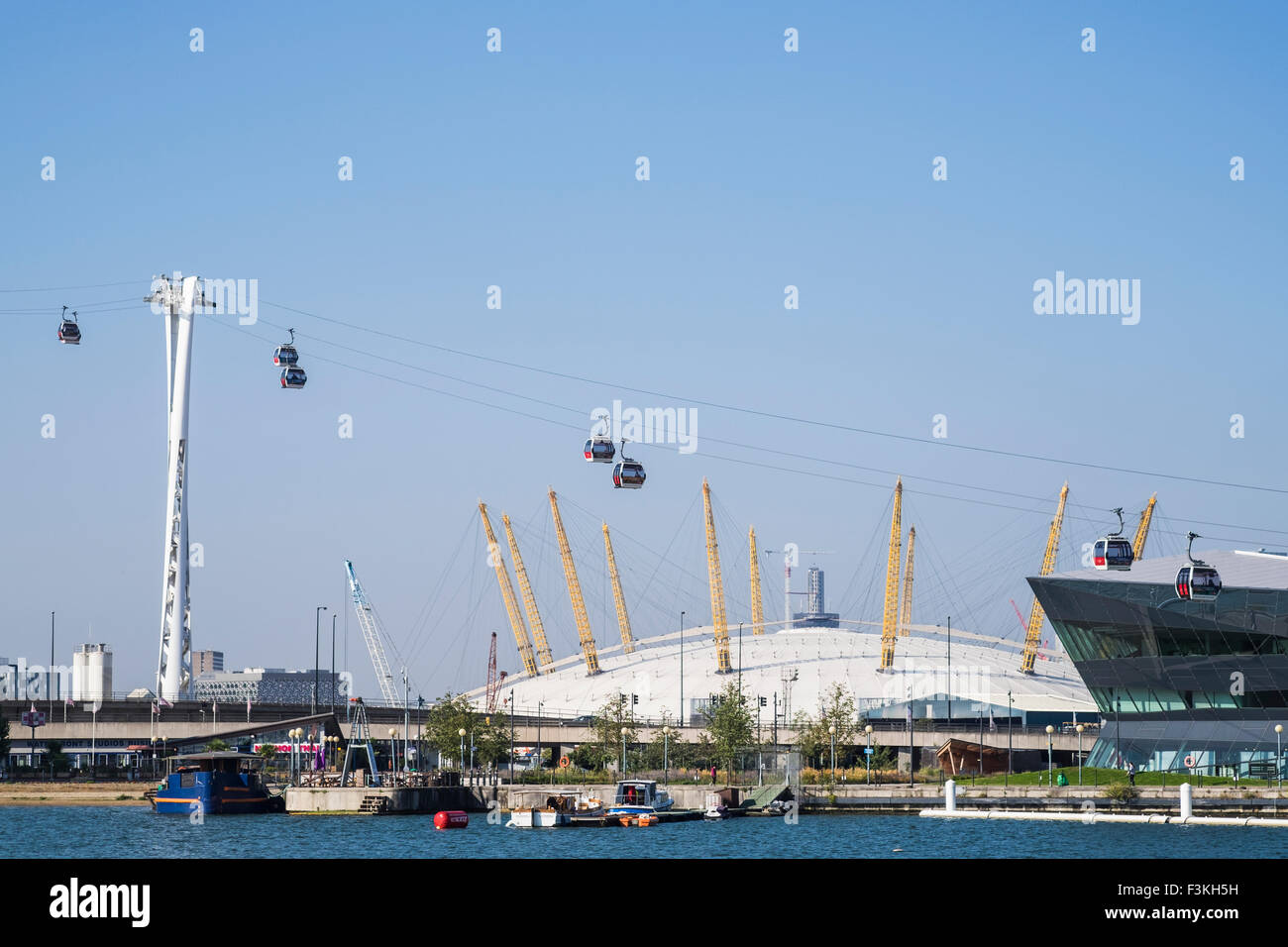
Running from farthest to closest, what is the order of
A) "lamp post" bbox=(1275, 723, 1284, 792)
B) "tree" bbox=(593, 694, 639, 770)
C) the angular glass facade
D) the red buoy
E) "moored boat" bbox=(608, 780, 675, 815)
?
"tree" bbox=(593, 694, 639, 770), the angular glass facade, "lamp post" bbox=(1275, 723, 1284, 792), "moored boat" bbox=(608, 780, 675, 815), the red buoy

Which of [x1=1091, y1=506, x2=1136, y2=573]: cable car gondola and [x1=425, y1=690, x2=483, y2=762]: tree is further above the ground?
[x1=1091, y1=506, x2=1136, y2=573]: cable car gondola

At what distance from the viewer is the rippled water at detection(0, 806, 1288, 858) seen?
238 feet

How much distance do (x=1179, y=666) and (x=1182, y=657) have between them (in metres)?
0.77

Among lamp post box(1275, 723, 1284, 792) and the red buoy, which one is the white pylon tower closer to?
the red buoy

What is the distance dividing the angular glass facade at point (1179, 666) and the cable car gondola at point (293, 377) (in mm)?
60200

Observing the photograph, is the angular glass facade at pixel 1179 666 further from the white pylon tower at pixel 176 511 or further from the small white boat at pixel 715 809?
the white pylon tower at pixel 176 511

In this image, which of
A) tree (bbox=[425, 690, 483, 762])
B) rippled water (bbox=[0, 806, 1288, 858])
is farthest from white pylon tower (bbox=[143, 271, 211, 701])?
rippled water (bbox=[0, 806, 1288, 858])

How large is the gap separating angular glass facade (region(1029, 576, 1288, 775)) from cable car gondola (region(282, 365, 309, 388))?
6020 cm

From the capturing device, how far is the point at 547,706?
19612 cm

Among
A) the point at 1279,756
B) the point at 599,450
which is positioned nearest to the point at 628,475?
the point at 599,450

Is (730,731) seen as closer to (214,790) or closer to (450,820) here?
(214,790)
